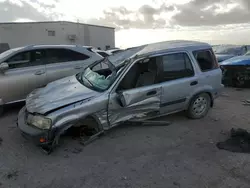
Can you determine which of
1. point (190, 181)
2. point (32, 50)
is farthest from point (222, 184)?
point (32, 50)

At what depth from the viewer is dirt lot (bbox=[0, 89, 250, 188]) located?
297 centimetres

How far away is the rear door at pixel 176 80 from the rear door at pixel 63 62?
251cm

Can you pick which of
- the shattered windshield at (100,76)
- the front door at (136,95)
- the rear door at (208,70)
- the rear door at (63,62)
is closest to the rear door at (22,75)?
the rear door at (63,62)

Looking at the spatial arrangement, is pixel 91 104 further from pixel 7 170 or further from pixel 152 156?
pixel 7 170

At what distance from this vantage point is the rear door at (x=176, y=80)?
439cm

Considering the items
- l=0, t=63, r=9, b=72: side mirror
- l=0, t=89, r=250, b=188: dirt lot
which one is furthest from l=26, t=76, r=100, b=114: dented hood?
l=0, t=63, r=9, b=72: side mirror

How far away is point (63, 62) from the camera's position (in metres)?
5.89

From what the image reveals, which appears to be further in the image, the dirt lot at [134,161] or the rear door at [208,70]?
the rear door at [208,70]

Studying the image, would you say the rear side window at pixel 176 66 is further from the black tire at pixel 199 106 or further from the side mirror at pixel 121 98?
the side mirror at pixel 121 98

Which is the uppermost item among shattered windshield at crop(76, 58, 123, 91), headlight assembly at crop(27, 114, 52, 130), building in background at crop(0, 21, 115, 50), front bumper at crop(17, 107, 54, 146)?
building in background at crop(0, 21, 115, 50)

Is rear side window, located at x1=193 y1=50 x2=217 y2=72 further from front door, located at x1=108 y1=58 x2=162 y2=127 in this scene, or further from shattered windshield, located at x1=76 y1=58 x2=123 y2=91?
shattered windshield, located at x1=76 y1=58 x2=123 y2=91

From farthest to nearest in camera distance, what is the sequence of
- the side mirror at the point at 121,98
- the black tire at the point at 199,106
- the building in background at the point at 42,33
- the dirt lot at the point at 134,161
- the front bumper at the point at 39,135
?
the building in background at the point at 42,33 < the black tire at the point at 199,106 < the side mirror at the point at 121,98 < the front bumper at the point at 39,135 < the dirt lot at the point at 134,161

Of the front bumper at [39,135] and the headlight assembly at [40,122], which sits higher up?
the headlight assembly at [40,122]

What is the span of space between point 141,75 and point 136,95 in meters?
0.45
